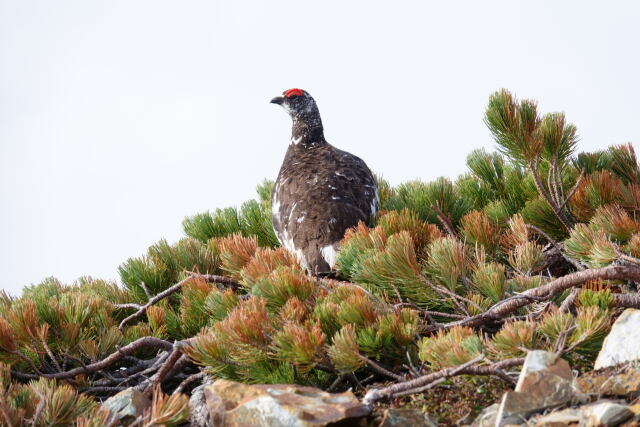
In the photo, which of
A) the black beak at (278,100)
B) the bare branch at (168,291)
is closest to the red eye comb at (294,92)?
the black beak at (278,100)

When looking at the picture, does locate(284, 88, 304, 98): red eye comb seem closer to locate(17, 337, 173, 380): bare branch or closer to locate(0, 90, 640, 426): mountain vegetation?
locate(0, 90, 640, 426): mountain vegetation

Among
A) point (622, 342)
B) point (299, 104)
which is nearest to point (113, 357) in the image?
point (622, 342)

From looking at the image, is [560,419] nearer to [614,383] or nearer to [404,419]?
[614,383]

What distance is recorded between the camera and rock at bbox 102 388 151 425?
107 inches

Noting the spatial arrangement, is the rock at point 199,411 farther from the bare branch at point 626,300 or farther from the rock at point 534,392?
the bare branch at point 626,300

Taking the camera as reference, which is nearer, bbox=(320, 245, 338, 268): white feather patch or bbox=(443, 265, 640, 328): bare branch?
bbox=(443, 265, 640, 328): bare branch

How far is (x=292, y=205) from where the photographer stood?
4941mm

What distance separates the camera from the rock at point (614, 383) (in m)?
2.34

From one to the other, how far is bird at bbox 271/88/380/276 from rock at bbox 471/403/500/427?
6.81 feet

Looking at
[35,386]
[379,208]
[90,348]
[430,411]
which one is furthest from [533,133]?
[35,386]

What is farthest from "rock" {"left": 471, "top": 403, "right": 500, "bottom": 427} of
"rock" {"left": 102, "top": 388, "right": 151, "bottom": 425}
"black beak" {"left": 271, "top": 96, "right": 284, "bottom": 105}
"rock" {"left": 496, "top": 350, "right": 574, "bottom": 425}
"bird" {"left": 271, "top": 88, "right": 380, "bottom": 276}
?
"black beak" {"left": 271, "top": 96, "right": 284, "bottom": 105}

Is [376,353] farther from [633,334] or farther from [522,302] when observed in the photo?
[633,334]

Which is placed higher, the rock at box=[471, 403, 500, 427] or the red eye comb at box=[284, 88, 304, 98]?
the red eye comb at box=[284, 88, 304, 98]

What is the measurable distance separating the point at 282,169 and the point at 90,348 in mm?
2579
